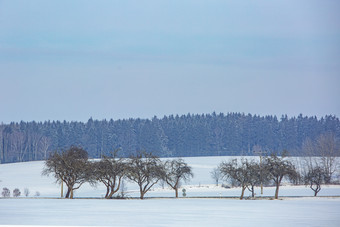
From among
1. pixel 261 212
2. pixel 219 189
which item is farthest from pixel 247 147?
pixel 261 212

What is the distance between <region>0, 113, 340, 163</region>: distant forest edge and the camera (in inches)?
7023

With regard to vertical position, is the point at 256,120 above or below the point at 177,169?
above

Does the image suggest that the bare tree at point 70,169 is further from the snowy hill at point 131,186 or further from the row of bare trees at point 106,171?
the snowy hill at point 131,186

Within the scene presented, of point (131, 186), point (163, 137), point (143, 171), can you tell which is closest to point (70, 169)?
point (143, 171)

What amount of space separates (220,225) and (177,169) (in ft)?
110

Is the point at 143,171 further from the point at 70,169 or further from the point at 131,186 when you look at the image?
the point at 131,186

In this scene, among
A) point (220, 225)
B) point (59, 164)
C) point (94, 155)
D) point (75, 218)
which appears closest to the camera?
point (220, 225)

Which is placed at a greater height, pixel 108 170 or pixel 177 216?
pixel 108 170

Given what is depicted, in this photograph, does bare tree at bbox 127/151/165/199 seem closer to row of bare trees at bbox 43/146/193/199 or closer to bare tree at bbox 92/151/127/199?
row of bare trees at bbox 43/146/193/199

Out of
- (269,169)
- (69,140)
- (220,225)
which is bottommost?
(220,225)

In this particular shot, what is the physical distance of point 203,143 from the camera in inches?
7347

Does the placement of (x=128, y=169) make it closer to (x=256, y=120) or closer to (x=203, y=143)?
(x=203, y=143)

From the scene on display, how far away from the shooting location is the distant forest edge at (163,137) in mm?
178375

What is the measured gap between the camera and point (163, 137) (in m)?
184
